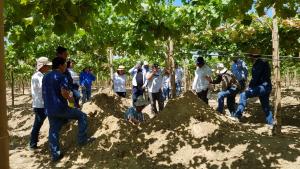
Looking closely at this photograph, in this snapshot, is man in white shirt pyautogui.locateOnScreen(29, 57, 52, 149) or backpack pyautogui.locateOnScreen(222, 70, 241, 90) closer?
man in white shirt pyautogui.locateOnScreen(29, 57, 52, 149)

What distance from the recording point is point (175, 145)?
23.3 ft

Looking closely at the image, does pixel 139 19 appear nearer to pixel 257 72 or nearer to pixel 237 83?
pixel 257 72

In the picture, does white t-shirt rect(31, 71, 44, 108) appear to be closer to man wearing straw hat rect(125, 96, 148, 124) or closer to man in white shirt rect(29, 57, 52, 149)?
man in white shirt rect(29, 57, 52, 149)

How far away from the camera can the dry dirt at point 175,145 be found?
6277 millimetres

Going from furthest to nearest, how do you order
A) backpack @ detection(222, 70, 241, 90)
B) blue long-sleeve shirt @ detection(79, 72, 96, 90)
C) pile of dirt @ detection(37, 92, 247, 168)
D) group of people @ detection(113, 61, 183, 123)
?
1. blue long-sleeve shirt @ detection(79, 72, 96, 90)
2. backpack @ detection(222, 70, 241, 90)
3. group of people @ detection(113, 61, 183, 123)
4. pile of dirt @ detection(37, 92, 247, 168)

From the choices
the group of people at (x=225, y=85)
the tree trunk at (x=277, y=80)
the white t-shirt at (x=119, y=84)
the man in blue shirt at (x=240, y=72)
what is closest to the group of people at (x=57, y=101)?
the group of people at (x=225, y=85)

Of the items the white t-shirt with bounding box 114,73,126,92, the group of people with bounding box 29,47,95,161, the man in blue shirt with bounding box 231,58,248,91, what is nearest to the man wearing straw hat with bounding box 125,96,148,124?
the group of people with bounding box 29,47,95,161

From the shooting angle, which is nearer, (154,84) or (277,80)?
(277,80)

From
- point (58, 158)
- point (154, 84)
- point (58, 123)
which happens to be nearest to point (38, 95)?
point (58, 123)

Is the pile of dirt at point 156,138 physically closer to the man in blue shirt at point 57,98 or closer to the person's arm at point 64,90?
the man in blue shirt at point 57,98

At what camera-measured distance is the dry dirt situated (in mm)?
6277

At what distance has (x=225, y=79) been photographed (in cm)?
983

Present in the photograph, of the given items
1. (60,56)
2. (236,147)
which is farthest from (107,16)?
(236,147)

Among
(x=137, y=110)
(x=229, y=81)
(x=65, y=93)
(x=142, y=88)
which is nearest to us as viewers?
(x=65, y=93)
